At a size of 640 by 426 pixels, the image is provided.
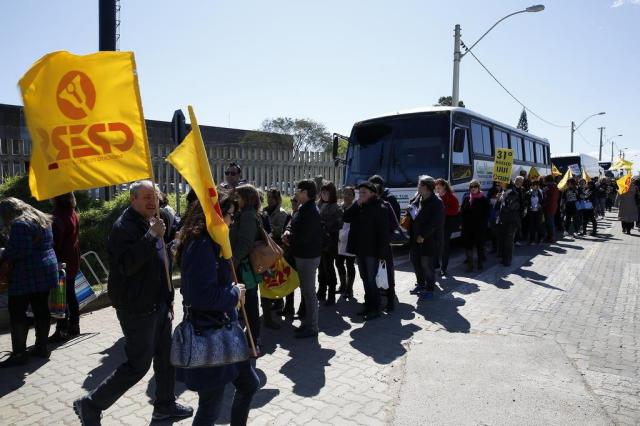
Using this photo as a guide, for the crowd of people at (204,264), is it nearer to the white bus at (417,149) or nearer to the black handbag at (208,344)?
the black handbag at (208,344)

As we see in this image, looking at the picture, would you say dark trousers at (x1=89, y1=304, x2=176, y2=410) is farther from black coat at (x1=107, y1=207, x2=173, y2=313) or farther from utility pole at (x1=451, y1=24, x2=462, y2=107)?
utility pole at (x1=451, y1=24, x2=462, y2=107)

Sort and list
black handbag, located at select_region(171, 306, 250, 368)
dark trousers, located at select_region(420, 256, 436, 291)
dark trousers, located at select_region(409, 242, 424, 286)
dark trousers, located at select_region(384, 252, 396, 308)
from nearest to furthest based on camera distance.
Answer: black handbag, located at select_region(171, 306, 250, 368) → dark trousers, located at select_region(384, 252, 396, 308) → dark trousers, located at select_region(420, 256, 436, 291) → dark trousers, located at select_region(409, 242, 424, 286)

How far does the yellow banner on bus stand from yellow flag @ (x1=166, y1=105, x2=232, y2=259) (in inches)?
378

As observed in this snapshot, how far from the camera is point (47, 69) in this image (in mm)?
3100

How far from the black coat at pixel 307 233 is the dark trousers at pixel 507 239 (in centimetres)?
569

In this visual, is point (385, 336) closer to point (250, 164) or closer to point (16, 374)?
point (16, 374)

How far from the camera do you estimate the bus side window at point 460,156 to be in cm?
1077

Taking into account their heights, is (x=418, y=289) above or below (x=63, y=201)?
below

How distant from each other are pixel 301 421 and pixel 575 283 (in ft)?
21.7

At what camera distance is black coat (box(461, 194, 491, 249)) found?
906cm

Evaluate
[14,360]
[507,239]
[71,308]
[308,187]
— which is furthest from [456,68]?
[14,360]

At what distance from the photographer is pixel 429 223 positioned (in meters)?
7.11

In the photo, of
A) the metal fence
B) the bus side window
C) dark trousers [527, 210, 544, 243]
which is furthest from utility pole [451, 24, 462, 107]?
the bus side window

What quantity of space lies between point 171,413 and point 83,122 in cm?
224
